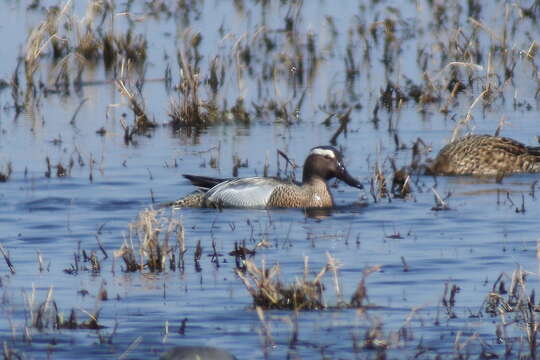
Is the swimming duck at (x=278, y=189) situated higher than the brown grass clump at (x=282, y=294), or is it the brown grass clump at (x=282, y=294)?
the swimming duck at (x=278, y=189)

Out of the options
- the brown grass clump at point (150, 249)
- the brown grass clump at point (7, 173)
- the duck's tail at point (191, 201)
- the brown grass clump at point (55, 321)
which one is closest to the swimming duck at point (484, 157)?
the duck's tail at point (191, 201)

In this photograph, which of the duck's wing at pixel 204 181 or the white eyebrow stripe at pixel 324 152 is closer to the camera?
the duck's wing at pixel 204 181

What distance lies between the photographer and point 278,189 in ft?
39.8

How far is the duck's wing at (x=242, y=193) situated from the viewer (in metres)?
11.9

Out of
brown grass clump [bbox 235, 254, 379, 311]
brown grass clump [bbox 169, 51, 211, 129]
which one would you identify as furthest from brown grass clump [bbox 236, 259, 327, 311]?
brown grass clump [bbox 169, 51, 211, 129]

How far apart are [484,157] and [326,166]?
1.73 meters

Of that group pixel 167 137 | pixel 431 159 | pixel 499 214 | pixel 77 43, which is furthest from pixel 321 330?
pixel 77 43

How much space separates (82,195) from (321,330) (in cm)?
524

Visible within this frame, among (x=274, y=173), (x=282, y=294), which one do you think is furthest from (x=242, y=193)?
(x=282, y=294)

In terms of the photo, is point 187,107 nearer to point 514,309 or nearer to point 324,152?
point 324,152

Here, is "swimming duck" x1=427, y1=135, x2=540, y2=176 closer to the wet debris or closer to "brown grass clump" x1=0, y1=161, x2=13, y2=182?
the wet debris

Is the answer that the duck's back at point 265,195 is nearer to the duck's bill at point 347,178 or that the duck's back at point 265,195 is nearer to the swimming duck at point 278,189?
the swimming duck at point 278,189

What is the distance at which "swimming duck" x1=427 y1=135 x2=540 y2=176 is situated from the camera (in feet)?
43.7

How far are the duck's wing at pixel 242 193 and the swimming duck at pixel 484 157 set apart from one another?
186 cm
